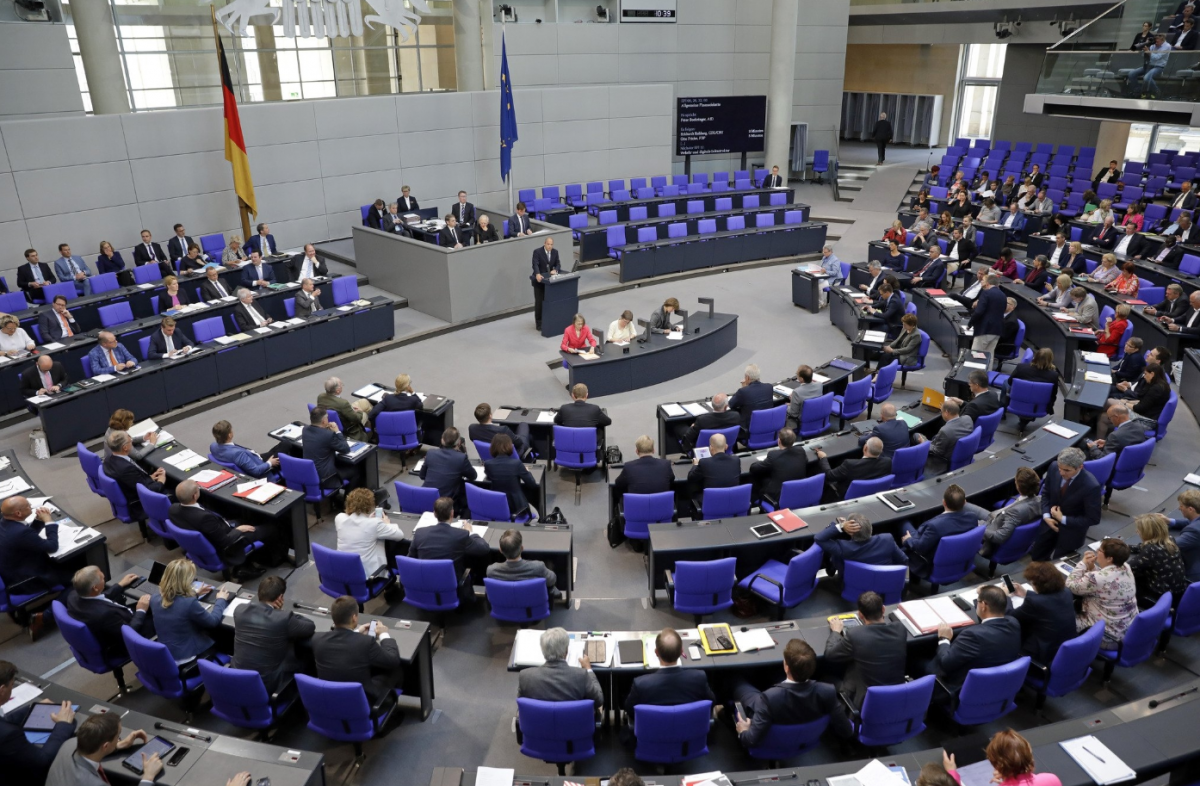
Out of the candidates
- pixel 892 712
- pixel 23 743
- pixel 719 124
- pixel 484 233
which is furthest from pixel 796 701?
pixel 719 124

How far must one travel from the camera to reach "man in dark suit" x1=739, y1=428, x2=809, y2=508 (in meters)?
7.86

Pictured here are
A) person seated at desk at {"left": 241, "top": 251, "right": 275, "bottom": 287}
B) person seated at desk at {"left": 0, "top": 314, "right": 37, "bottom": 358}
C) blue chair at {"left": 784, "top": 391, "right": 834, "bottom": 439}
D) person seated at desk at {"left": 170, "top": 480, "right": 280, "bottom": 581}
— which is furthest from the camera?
person seated at desk at {"left": 241, "top": 251, "right": 275, "bottom": 287}

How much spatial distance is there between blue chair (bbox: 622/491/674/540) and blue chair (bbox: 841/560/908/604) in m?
1.65

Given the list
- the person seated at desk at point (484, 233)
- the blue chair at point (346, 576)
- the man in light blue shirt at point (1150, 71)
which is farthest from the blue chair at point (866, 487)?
the man in light blue shirt at point (1150, 71)

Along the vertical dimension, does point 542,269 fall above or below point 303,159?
below

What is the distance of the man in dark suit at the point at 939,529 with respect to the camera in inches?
263

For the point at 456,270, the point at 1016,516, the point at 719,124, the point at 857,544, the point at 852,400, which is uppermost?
the point at 719,124

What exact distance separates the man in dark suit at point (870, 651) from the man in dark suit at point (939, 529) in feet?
5.60

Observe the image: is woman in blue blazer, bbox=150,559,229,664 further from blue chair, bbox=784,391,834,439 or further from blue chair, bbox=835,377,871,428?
blue chair, bbox=835,377,871,428

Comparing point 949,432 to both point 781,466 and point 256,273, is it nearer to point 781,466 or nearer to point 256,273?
point 781,466

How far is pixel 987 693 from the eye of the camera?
5.18m

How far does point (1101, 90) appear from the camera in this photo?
16.5m

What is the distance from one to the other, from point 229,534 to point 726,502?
14.1 feet

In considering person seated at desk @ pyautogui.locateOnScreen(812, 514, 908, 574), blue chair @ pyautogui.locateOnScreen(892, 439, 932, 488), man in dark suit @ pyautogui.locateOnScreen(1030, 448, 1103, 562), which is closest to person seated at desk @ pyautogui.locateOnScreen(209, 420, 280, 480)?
person seated at desk @ pyautogui.locateOnScreen(812, 514, 908, 574)
